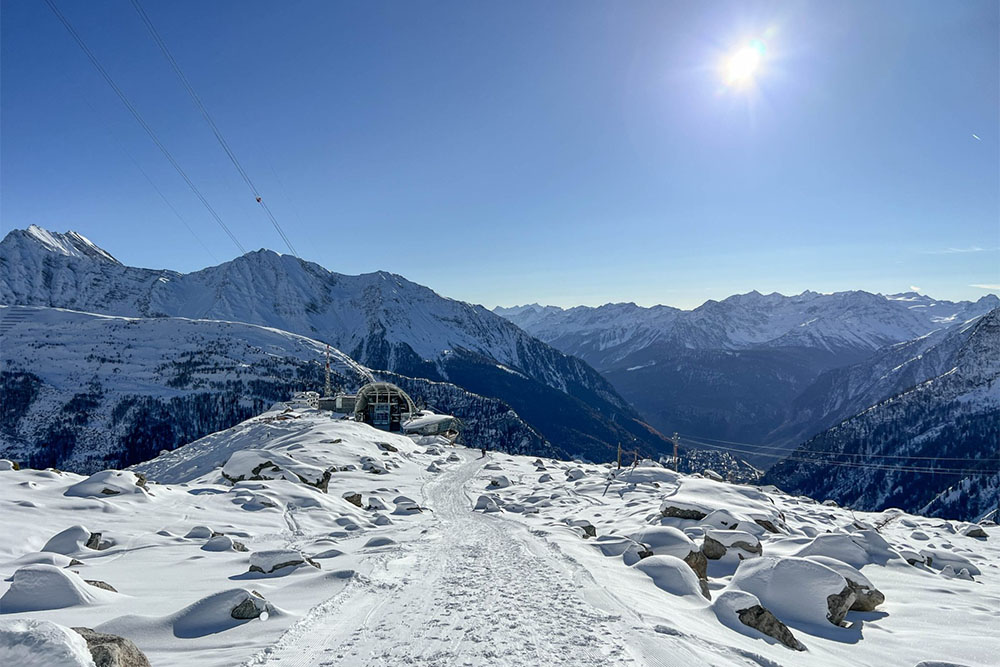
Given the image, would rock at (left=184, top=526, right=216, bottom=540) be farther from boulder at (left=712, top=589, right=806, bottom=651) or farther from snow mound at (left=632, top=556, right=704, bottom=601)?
boulder at (left=712, top=589, right=806, bottom=651)

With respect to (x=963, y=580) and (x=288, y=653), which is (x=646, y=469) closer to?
(x=963, y=580)

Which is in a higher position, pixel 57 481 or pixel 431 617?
pixel 431 617

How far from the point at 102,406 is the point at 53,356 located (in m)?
51.7

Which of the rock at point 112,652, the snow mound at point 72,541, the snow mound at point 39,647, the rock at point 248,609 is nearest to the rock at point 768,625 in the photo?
the rock at point 248,609

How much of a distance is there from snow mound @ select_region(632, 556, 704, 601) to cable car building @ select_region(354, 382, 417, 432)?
7284 cm

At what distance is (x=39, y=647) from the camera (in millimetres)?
5359

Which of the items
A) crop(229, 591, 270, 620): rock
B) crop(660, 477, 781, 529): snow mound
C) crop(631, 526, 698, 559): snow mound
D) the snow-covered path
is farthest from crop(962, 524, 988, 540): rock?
crop(229, 591, 270, 620): rock

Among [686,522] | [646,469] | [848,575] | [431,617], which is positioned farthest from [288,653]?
[646,469]

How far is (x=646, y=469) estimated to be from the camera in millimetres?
41969

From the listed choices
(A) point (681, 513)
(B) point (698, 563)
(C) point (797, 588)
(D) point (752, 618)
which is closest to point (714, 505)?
(A) point (681, 513)

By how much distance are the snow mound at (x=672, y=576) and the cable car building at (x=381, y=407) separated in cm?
7284

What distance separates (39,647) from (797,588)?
1467cm

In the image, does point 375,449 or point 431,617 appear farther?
point 375,449

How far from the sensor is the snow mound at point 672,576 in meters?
13.1
